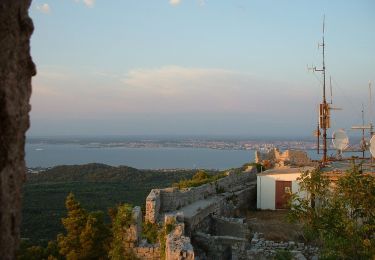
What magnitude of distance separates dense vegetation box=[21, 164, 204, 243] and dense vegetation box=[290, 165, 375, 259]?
16322 millimetres

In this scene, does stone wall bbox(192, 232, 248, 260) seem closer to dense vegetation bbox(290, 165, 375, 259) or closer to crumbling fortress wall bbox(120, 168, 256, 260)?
crumbling fortress wall bbox(120, 168, 256, 260)

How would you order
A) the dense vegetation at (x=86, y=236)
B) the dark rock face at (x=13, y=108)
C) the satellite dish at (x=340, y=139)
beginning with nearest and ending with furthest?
the dark rock face at (x=13, y=108)
the dense vegetation at (x=86, y=236)
the satellite dish at (x=340, y=139)

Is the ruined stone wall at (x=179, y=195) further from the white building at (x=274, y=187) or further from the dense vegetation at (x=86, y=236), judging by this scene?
the white building at (x=274, y=187)

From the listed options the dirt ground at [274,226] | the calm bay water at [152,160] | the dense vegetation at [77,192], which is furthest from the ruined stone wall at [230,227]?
the calm bay water at [152,160]

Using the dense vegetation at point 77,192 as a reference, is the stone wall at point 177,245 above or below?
above

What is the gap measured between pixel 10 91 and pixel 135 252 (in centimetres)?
864

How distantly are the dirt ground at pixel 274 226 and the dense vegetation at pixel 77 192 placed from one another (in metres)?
10.9

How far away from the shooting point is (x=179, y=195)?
15.5 m

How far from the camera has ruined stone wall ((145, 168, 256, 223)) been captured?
536 inches

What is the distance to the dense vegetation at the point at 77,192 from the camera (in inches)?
1133

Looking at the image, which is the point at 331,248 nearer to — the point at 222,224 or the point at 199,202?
the point at 222,224

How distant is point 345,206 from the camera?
10.9 m

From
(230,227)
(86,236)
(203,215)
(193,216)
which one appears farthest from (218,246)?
(86,236)

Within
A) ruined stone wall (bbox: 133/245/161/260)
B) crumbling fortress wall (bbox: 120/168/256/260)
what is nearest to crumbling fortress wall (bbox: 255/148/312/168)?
crumbling fortress wall (bbox: 120/168/256/260)
